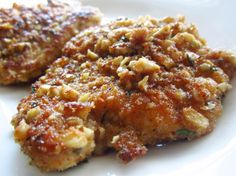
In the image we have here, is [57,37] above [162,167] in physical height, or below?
above

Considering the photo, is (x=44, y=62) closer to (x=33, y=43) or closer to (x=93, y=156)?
(x=33, y=43)

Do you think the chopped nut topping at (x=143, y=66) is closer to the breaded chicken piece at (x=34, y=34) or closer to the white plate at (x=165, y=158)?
the white plate at (x=165, y=158)

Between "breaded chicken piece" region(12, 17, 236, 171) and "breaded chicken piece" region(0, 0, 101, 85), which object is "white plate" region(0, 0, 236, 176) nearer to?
"breaded chicken piece" region(12, 17, 236, 171)

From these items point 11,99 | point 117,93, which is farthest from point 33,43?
point 117,93

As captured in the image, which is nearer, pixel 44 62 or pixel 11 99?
A: pixel 11 99

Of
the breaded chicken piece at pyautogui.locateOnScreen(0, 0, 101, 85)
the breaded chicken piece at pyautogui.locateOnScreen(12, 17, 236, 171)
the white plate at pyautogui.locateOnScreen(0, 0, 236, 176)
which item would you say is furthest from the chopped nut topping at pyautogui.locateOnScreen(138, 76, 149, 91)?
the breaded chicken piece at pyautogui.locateOnScreen(0, 0, 101, 85)

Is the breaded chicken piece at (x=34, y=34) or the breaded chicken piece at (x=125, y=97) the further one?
the breaded chicken piece at (x=34, y=34)

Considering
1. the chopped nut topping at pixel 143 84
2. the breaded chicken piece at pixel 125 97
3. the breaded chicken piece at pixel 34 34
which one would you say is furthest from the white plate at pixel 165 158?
the chopped nut topping at pixel 143 84
